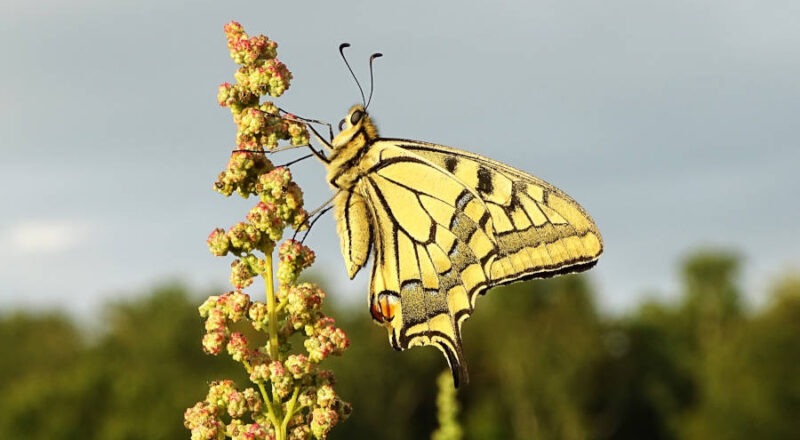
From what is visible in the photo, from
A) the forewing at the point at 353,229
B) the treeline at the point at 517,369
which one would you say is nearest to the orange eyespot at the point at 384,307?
the forewing at the point at 353,229

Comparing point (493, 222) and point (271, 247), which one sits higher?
point (493, 222)

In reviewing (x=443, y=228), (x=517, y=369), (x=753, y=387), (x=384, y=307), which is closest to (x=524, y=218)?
(x=443, y=228)

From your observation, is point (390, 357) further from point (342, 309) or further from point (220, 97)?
point (220, 97)

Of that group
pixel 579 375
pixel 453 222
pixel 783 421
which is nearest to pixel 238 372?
pixel 579 375

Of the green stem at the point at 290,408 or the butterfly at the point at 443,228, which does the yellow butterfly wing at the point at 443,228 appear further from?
the green stem at the point at 290,408

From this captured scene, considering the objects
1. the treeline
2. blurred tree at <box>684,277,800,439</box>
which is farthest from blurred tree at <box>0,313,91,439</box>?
blurred tree at <box>684,277,800,439</box>

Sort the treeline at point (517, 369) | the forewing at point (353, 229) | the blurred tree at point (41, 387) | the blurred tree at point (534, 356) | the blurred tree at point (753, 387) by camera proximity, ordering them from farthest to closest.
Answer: the blurred tree at point (534, 356)
the blurred tree at point (753, 387)
the treeline at point (517, 369)
the blurred tree at point (41, 387)
the forewing at point (353, 229)
